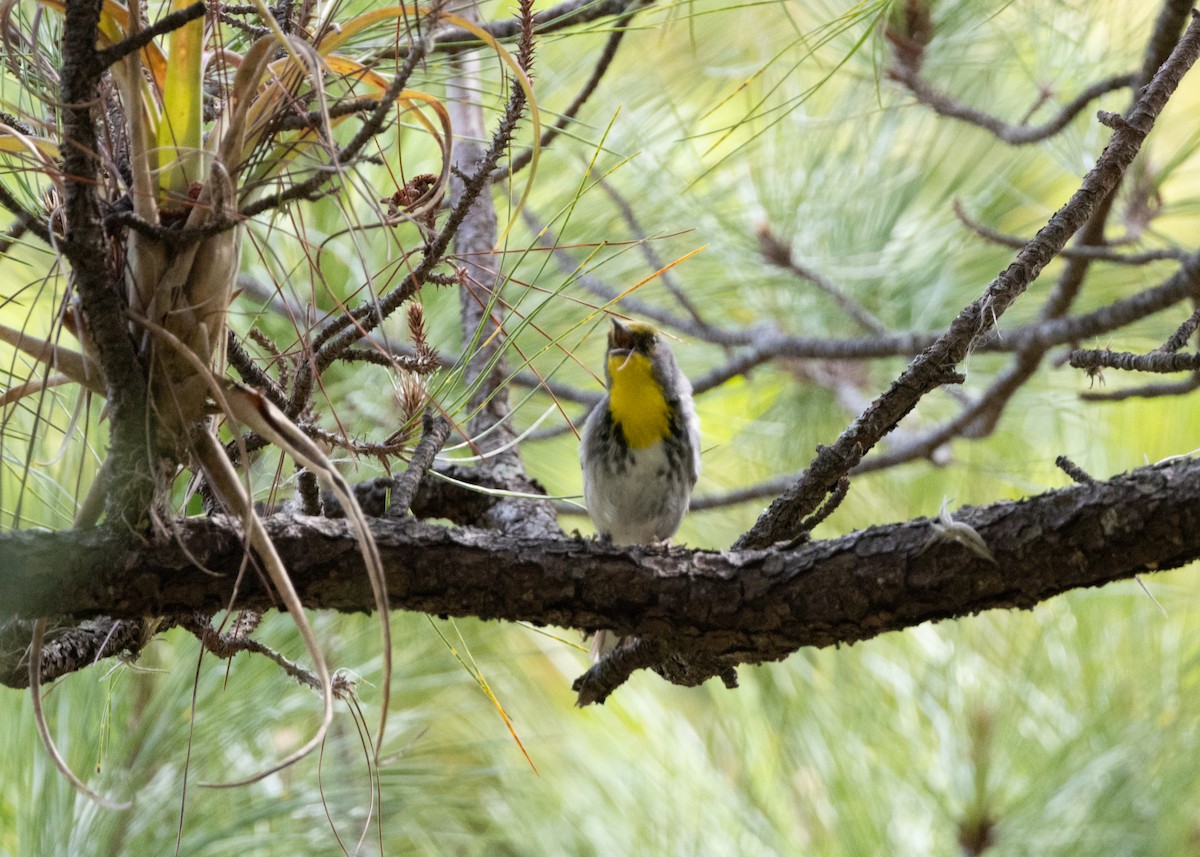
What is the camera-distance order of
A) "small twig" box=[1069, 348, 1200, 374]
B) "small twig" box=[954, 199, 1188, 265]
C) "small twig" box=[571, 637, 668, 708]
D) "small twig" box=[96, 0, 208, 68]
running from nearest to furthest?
→ "small twig" box=[96, 0, 208, 68] → "small twig" box=[1069, 348, 1200, 374] → "small twig" box=[571, 637, 668, 708] → "small twig" box=[954, 199, 1188, 265]

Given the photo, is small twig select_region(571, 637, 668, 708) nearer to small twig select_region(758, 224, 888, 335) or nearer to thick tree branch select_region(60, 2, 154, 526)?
thick tree branch select_region(60, 2, 154, 526)

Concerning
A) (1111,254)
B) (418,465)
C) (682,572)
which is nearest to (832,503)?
(682,572)

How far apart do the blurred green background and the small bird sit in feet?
0.36

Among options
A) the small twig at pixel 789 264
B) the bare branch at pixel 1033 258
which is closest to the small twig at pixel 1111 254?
the small twig at pixel 789 264

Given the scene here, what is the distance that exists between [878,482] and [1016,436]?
36 centimetres

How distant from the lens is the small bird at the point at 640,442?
2.11 m

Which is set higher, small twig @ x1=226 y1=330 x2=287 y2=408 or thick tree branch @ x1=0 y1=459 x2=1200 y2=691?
small twig @ x1=226 y1=330 x2=287 y2=408

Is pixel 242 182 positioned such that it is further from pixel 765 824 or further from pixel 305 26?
pixel 765 824

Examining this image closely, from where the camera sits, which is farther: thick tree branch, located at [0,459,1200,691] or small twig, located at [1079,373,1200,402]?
small twig, located at [1079,373,1200,402]

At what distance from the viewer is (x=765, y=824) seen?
2111 millimetres

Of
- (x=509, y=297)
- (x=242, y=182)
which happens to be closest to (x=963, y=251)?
(x=509, y=297)

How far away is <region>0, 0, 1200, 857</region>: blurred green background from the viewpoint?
5.24 feet

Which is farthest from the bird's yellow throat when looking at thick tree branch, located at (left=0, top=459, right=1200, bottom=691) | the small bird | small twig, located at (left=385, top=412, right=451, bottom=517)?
thick tree branch, located at (left=0, top=459, right=1200, bottom=691)

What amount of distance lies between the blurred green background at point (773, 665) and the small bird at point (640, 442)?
0.36ft
